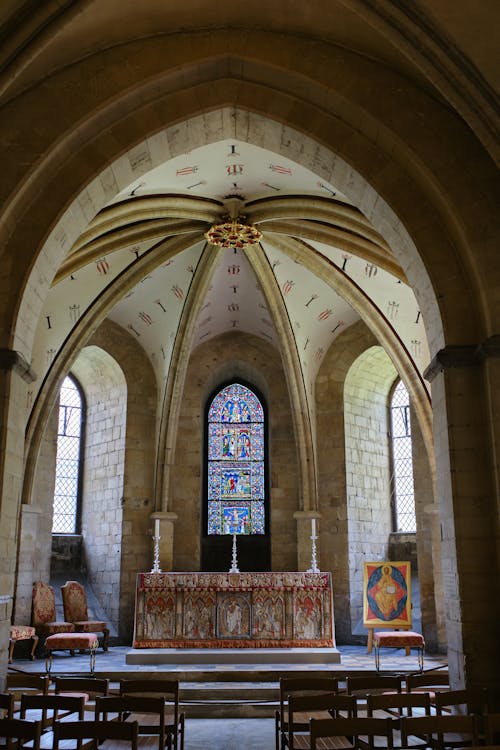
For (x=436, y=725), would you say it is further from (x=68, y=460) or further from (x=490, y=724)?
(x=68, y=460)

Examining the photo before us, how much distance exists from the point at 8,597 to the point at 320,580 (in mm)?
5774

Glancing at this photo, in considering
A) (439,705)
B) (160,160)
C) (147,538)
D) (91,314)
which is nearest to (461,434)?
(439,705)

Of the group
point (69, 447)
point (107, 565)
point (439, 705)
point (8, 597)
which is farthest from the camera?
point (69, 447)

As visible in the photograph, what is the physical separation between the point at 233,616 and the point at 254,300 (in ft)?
19.2

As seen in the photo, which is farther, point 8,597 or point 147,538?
point 147,538

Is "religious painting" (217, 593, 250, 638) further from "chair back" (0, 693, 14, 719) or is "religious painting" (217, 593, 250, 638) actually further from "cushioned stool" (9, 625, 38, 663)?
"chair back" (0, 693, 14, 719)

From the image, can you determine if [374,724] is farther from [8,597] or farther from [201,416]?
[201,416]

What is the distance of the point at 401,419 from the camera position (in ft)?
50.9

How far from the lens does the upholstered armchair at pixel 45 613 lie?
39.7ft

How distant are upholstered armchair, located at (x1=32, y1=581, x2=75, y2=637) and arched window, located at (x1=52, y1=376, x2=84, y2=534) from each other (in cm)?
214

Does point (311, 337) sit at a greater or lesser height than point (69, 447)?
greater

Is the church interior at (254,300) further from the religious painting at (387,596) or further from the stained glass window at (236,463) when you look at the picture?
the religious painting at (387,596)

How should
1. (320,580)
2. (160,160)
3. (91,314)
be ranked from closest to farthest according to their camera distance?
1. (160,160)
2. (320,580)
3. (91,314)

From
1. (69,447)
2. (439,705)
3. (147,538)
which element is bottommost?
(439,705)
